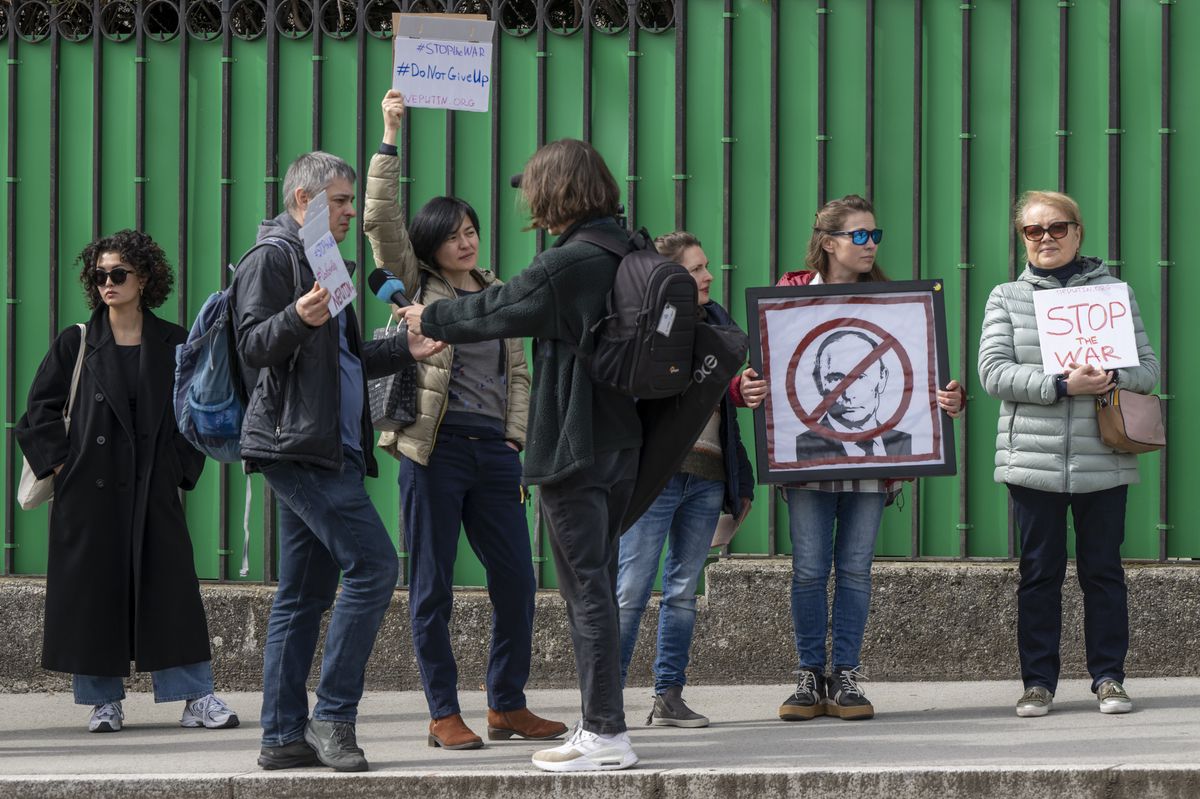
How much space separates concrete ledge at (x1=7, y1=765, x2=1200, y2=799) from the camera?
5.48m

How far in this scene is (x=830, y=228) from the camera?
6656mm

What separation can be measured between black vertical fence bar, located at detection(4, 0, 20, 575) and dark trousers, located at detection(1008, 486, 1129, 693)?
14.7 ft

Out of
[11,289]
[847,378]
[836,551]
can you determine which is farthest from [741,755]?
[11,289]

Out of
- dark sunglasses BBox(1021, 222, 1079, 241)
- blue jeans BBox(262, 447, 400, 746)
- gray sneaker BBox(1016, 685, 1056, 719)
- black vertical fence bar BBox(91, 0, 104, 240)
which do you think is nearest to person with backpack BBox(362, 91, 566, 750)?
blue jeans BBox(262, 447, 400, 746)

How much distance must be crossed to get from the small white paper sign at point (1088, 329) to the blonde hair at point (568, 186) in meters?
1.86

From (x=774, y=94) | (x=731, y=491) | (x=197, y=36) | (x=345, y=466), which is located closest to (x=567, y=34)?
(x=774, y=94)

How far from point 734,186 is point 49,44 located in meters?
3.18

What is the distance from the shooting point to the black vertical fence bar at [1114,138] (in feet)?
24.6

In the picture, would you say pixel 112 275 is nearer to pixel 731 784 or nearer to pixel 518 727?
pixel 518 727

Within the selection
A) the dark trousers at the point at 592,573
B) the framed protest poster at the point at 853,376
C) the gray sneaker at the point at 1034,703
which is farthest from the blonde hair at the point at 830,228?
the gray sneaker at the point at 1034,703

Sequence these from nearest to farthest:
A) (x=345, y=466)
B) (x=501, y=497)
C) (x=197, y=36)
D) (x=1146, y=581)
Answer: (x=345, y=466) < (x=501, y=497) < (x=1146, y=581) < (x=197, y=36)

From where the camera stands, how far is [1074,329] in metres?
6.50

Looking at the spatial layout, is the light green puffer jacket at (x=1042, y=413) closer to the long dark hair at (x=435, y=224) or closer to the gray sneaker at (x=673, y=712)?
the gray sneaker at (x=673, y=712)

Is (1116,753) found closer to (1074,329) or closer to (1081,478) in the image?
(1081,478)
